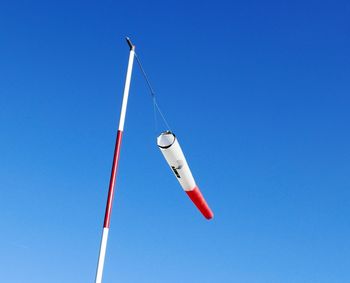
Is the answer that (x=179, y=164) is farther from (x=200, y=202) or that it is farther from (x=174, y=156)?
(x=200, y=202)

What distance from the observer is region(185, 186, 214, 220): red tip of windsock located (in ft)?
50.5

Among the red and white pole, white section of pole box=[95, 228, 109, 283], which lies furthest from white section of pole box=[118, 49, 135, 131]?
white section of pole box=[95, 228, 109, 283]

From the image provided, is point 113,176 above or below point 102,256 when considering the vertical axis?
above

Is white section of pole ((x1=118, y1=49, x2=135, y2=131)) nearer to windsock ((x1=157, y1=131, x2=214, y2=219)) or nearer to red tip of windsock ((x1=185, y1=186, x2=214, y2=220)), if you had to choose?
windsock ((x1=157, y1=131, x2=214, y2=219))

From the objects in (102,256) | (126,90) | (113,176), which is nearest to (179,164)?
(113,176)

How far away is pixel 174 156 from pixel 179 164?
1.71 ft

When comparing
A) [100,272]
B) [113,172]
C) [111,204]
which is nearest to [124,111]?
[113,172]

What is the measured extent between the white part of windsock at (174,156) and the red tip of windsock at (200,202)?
1062 millimetres

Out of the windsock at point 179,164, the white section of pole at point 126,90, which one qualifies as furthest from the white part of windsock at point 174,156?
the white section of pole at point 126,90

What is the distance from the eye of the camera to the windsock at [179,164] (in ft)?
40.4

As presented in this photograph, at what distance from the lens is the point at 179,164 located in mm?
13133

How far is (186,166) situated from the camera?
13.5 metres

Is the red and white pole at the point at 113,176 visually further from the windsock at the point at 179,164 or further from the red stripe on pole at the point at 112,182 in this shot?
the windsock at the point at 179,164

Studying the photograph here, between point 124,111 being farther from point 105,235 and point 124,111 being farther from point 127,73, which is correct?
point 105,235
